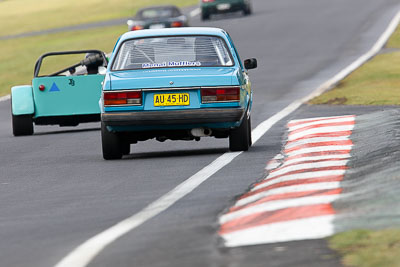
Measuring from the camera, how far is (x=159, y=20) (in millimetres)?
44625

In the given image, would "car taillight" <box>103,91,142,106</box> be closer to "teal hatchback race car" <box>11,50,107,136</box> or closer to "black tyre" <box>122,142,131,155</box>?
"black tyre" <box>122,142,131,155</box>

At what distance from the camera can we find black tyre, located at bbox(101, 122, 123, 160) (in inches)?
537

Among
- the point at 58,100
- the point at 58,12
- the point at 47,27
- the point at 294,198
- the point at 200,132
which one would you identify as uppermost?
the point at 294,198

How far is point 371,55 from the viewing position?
3309 cm

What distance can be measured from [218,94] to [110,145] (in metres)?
1.40

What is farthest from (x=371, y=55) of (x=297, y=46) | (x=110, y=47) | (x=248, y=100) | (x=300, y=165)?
(x=300, y=165)

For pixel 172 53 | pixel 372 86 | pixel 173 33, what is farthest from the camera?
pixel 372 86

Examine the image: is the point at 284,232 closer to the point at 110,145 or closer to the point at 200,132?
the point at 200,132

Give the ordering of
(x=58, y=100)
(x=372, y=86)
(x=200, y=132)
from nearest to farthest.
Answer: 1. (x=200, y=132)
2. (x=58, y=100)
3. (x=372, y=86)

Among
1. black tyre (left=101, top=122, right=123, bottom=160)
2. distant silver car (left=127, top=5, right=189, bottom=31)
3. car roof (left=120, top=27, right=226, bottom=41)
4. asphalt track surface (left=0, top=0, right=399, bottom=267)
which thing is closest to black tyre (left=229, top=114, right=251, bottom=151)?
asphalt track surface (left=0, top=0, right=399, bottom=267)

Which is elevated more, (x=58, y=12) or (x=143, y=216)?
(x=143, y=216)

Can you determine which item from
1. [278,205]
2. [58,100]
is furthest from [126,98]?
[58,100]

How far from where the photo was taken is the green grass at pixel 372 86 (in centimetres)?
2158

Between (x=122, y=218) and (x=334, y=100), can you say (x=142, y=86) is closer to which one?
(x=122, y=218)
